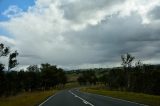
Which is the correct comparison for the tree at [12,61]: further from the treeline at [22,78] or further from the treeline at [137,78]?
the treeline at [137,78]

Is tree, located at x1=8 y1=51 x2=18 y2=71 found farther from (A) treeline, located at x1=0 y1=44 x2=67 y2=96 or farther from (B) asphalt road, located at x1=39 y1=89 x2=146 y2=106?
(B) asphalt road, located at x1=39 y1=89 x2=146 y2=106

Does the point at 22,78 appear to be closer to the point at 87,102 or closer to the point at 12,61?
the point at 12,61

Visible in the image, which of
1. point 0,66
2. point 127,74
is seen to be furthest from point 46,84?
point 0,66

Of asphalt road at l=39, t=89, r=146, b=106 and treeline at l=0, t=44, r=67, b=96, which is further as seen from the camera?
treeline at l=0, t=44, r=67, b=96

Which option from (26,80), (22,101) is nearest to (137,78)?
(26,80)

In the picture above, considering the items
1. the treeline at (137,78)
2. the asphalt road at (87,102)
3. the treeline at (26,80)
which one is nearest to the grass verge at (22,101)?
the asphalt road at (87,102)

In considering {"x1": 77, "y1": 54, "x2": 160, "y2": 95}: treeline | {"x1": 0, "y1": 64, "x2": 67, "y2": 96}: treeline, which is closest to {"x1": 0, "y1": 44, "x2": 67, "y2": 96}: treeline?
{"x1": 0, "y1": 64, "x2": 67, "y2": 96}: treeline

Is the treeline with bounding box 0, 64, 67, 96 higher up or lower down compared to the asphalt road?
higher up

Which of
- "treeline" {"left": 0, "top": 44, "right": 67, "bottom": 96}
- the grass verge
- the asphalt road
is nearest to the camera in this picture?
the asphalt road

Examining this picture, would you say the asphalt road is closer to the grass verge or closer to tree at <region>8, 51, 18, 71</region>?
the grass verge

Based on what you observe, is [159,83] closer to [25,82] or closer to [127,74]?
[127,74]

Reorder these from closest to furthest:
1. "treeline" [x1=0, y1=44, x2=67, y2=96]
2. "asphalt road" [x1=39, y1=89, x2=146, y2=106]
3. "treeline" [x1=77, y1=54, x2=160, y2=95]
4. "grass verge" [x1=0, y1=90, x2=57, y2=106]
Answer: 1. "asphalt road" [x1=39, y1=89, x2=146, y2=106]
2. "grass verge" [x1=0, y1=90, x2=57, y2=106]
3. "treeline" [x1=0, y1=44, x2=67, y2=96]
4. "treeline" [x1=77, y1=54, x2=160, y2=95]

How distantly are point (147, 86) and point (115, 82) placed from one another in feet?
132

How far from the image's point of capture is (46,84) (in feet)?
477
